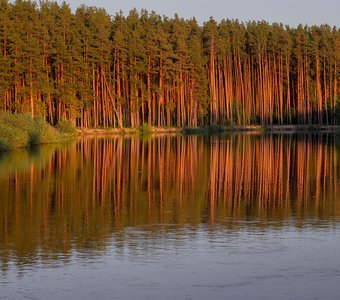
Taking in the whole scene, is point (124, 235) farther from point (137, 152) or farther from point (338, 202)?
point (137, 152)

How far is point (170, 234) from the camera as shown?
16688 mm

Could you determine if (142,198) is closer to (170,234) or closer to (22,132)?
(170,234)

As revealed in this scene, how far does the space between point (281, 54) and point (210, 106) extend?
1546 centimetres

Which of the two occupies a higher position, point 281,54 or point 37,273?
point 281,54

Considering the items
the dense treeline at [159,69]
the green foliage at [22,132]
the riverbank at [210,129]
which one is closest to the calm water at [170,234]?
the green foliage at [22,132]

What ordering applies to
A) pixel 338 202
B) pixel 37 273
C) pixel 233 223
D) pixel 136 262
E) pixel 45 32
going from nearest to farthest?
pixel 37 273 < pixel 136 262 < pixel 233 223 < pixel 338 202 < pixel 45 32

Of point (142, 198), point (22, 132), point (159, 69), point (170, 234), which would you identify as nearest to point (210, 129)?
point (159, 69)

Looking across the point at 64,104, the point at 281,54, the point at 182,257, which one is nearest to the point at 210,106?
the point at 281,54

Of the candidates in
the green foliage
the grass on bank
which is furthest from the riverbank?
the green foliage

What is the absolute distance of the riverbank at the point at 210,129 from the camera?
85.2 m

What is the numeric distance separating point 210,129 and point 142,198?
74.3 meters

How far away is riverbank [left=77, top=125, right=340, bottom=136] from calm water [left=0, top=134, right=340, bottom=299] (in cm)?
5251

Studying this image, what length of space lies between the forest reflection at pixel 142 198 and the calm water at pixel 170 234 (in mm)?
38

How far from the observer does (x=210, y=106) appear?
104 meters
